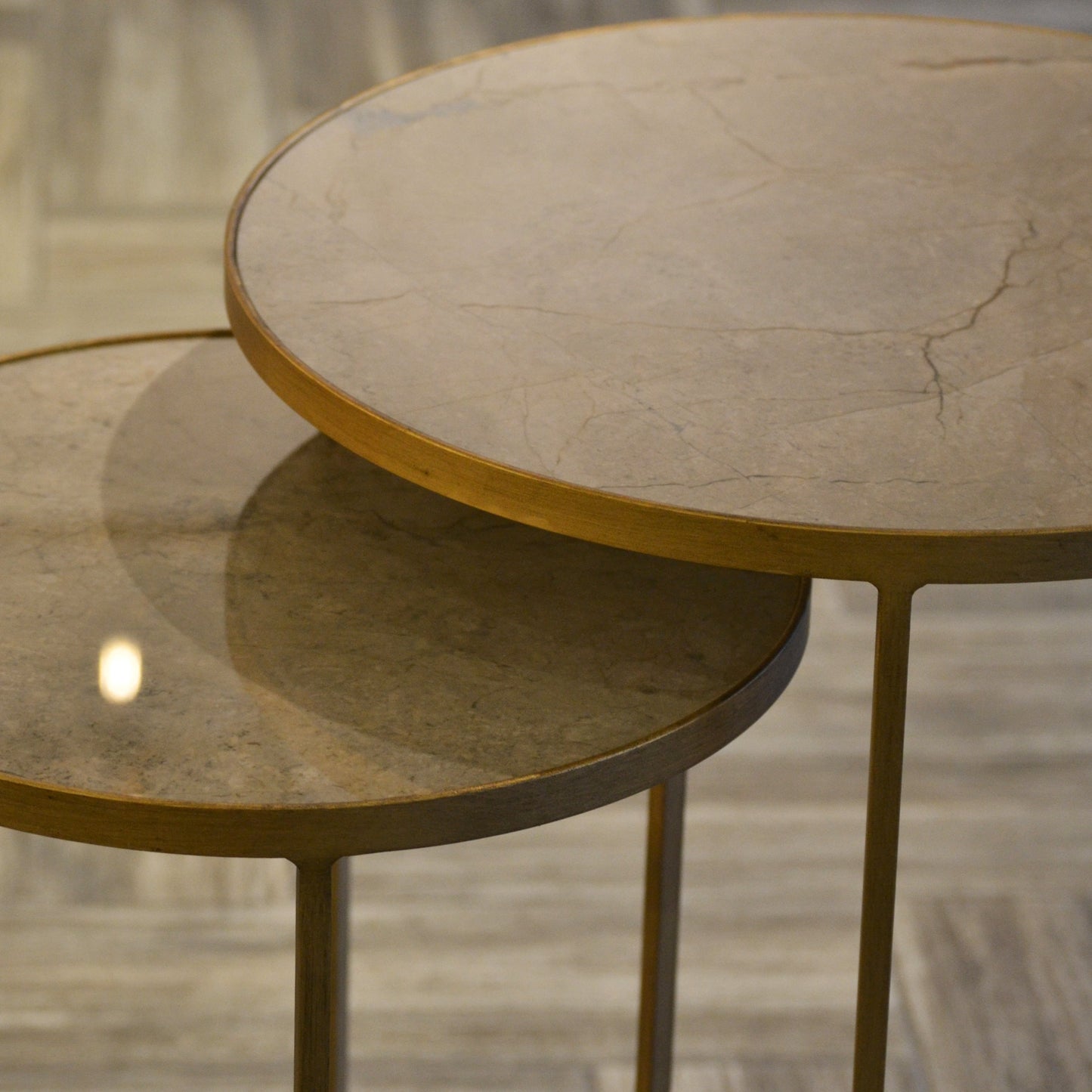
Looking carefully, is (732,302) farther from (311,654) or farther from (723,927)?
(723,927)

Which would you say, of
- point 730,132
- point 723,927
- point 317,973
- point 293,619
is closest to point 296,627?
point 293,619

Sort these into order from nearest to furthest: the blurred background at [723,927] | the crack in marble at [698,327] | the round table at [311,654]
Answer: the round table at [311,654], the crack in marble at [698,327], the blurred background at [723,927]

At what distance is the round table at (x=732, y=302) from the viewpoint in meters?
0.64

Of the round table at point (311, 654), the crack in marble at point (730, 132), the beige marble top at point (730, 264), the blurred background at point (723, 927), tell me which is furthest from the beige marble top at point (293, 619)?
the blurred background at point (723, 927)

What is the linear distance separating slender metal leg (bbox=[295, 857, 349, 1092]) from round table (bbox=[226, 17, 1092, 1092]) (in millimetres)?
156

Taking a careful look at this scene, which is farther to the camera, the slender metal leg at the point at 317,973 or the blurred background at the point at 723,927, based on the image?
the blurred background at the point at 723,927

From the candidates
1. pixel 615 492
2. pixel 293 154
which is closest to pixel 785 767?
pixel 293 154

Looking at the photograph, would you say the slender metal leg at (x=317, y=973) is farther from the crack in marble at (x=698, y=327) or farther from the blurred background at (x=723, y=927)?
the blurred background at (x=723, y=927)

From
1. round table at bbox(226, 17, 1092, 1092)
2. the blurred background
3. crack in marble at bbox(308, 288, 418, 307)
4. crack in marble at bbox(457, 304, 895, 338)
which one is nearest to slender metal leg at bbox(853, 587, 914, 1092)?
round table at bbox(226, 17, 1092, 1092)

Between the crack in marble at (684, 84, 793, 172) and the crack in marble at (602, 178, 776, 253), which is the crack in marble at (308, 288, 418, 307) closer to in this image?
the crack in marble at (602, 178, 776, 253)

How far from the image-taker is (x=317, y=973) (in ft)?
2.19

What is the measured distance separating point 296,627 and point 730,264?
0.91 ft

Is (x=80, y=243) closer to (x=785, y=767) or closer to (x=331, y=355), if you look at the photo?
(x=785, y=767)

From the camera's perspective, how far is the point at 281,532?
80 cm
